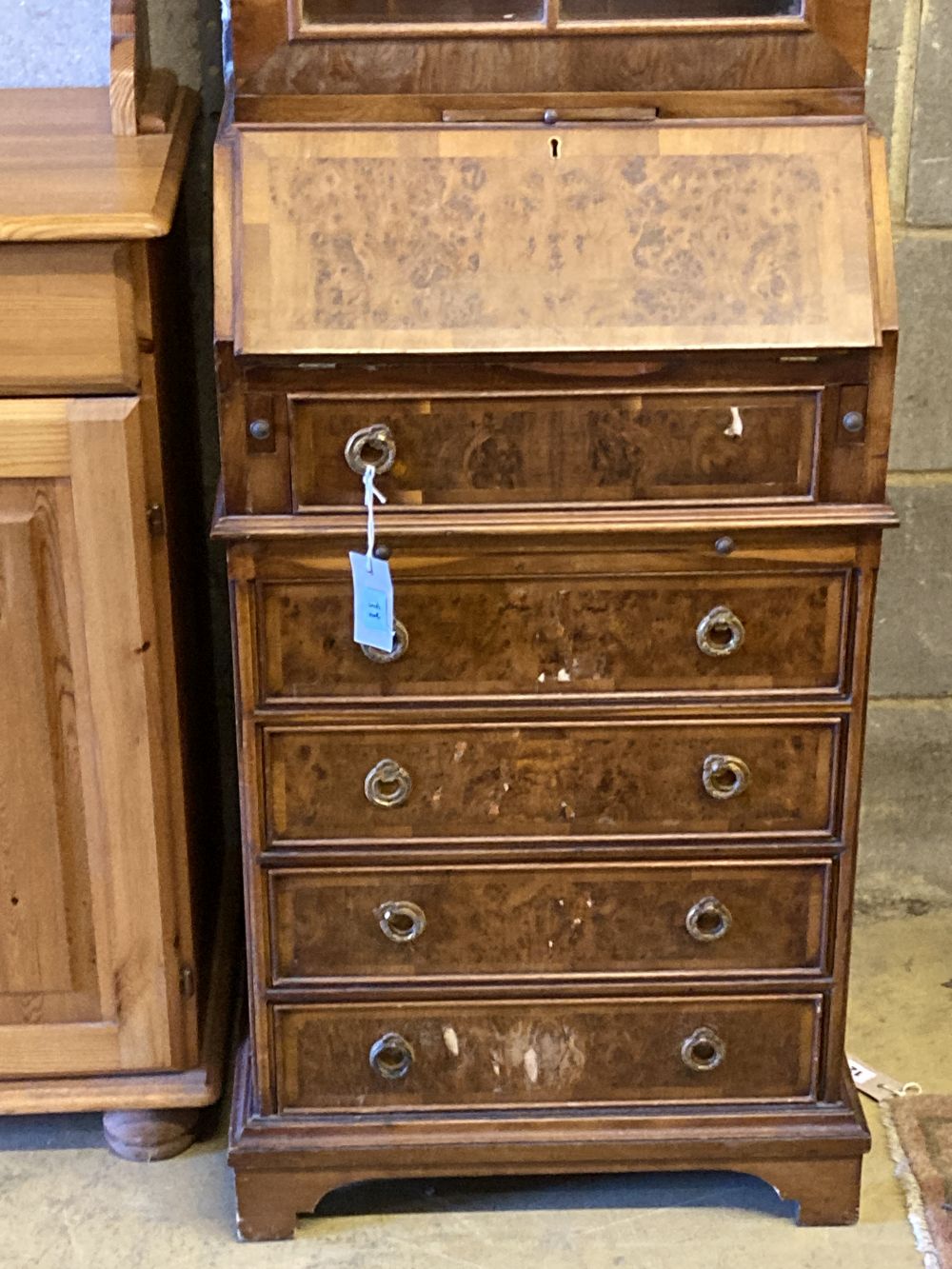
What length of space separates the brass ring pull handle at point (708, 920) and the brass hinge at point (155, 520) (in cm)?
70

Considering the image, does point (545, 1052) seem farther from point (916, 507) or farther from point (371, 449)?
point (916, 507)

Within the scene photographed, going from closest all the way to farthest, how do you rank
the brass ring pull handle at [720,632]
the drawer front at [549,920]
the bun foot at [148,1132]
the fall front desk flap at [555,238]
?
the fall front desk flap at [555,238] → the brass ring pull handle at [720,632] → the drawer front at [549,920] → the bun foot at [148,1132]

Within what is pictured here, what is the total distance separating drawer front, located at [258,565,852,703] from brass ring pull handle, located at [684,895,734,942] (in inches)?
9.7

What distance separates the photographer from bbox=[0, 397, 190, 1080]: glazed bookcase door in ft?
5.14

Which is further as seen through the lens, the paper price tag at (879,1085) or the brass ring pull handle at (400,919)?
the paper price tag at (879,1085)

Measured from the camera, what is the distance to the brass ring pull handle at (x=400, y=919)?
164 cm

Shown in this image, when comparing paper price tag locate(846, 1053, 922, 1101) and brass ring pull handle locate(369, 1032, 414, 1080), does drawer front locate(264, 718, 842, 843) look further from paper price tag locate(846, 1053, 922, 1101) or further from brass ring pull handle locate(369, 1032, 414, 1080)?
paper price tag locate(846, 1053, 922, 1101)

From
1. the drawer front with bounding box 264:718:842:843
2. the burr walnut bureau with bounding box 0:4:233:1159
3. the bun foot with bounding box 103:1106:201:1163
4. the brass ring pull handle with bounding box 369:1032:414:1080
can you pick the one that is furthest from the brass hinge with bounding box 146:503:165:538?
the bun foot with bounding box 103:1106:201:1163

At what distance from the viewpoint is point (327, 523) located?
1474 mm

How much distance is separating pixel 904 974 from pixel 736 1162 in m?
0.60

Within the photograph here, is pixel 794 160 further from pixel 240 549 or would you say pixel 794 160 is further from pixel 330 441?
pixel 240 549

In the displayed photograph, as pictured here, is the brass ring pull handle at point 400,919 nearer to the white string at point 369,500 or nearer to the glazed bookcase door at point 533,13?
the white string at point 369,500

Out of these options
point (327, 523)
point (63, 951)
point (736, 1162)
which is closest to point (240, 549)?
point (327, 523)

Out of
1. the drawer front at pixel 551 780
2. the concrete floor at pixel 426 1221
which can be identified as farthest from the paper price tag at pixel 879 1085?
the drawer front at pixel 551 780
